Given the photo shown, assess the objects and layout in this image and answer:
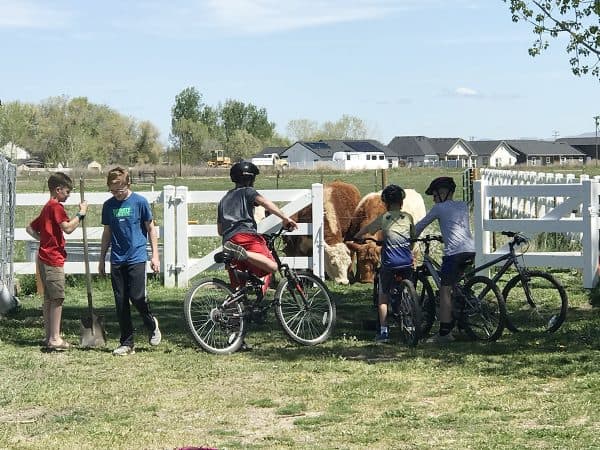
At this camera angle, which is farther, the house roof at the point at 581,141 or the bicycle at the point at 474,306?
the house roof at the point at 581,141

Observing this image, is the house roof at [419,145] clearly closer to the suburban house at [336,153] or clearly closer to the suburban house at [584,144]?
the suburban house at [336,153]

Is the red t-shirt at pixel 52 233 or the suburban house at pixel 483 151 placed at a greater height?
the suburban house at pixel 483 151

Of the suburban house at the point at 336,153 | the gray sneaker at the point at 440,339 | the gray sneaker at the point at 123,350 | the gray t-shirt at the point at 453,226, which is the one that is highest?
the suburban house at the point at 336,153

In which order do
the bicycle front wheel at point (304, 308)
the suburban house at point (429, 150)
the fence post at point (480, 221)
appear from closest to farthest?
the bicycle front wheel at point (304, 308)
the fence post at point (480, 221)
the suburban house at point (429, 150)

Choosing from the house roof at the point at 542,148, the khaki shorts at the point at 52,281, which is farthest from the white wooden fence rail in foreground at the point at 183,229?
the house roof at the point at 542,148

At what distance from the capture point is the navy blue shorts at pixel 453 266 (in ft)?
33.1

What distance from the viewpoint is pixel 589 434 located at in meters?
6.50

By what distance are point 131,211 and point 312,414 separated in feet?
11.4

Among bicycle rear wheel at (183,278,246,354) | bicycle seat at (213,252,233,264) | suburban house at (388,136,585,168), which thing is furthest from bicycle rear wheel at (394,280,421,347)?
suburban house at (388,136,585,168)

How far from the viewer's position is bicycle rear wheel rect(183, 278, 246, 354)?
9.88 meters

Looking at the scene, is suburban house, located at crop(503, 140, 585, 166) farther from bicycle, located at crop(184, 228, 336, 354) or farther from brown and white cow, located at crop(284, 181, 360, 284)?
bicycle, located at crop(184, 228, 336, 354)

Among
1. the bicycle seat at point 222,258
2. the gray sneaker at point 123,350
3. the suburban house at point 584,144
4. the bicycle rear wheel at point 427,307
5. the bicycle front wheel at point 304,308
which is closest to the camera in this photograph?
the bicycle seat at point 222,258

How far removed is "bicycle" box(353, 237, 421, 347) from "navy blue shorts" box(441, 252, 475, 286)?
356 mm

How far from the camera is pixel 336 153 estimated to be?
155875mm
